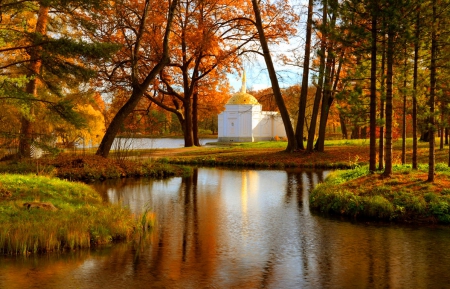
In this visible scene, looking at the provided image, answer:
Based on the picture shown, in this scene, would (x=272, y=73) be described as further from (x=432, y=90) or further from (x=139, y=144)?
(x=432, y=90)

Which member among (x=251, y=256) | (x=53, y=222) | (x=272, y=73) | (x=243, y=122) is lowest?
(x=251, y=256)

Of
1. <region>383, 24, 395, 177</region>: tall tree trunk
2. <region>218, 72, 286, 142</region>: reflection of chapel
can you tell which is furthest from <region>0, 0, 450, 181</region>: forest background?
<region>218, 72, 286, 142</region>: reflection of chapel

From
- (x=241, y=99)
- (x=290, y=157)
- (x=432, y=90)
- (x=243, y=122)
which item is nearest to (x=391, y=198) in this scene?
(x=432, y=90)

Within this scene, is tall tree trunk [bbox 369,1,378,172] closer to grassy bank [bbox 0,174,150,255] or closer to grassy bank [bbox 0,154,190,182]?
grassy bank [bbox 0,174,150,255]

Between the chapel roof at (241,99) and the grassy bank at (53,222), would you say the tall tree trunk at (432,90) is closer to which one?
the grassy bank at (53,222)

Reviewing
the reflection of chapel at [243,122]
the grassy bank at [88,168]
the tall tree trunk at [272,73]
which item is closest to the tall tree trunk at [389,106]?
the grassy bank at [88,168]

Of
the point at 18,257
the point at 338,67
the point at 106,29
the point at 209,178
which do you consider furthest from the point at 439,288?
the point at 106,29

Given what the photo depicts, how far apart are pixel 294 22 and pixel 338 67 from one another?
13.5ft

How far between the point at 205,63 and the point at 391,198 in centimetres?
2547

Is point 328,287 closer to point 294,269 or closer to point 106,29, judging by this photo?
point 294,269

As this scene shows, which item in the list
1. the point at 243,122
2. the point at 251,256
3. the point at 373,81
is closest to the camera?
the point at 251,256

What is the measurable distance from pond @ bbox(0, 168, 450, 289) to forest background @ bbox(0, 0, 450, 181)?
354 cm

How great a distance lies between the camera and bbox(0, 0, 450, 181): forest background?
1338 centimetres

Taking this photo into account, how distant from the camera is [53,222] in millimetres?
9352
